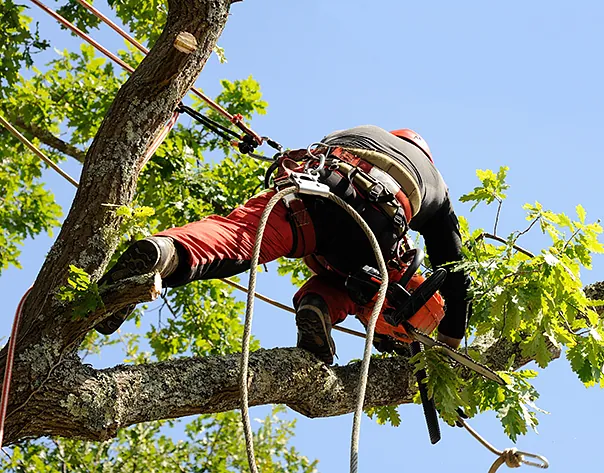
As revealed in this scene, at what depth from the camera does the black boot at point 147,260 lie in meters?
3.02

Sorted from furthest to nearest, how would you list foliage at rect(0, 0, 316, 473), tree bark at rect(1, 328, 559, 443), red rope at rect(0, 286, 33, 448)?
foliage at rect(0, 0, 316, 473)
tree bark at rect(1, 328, 559, 443)
red rope at rect(0, 286, 33, 448)

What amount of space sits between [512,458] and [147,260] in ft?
6.00

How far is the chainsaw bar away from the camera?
370 cm

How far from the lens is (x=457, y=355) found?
379 centimetres

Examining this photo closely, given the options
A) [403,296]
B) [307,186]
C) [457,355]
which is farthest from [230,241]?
[457,355]

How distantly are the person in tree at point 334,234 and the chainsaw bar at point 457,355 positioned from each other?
0.31m

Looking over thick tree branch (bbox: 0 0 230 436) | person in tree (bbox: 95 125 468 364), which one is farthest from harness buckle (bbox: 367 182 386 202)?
thick tree branch (bbox: 0 0 230 436)

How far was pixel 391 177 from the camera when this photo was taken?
386 cm

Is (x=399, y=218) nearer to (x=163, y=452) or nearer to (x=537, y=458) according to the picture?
(x=537, y=458)

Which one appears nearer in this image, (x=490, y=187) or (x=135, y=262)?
(x=135, y=262)

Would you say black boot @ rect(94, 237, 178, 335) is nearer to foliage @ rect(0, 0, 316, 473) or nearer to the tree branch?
foliage @ rect(0, 0, 316, 473)

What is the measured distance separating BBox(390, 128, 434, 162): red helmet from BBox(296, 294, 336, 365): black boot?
2.96ft

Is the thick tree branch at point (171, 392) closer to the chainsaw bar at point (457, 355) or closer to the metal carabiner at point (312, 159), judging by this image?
the chainsaw bar at point (457, 355)

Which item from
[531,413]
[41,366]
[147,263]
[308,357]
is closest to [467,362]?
[531,413]
